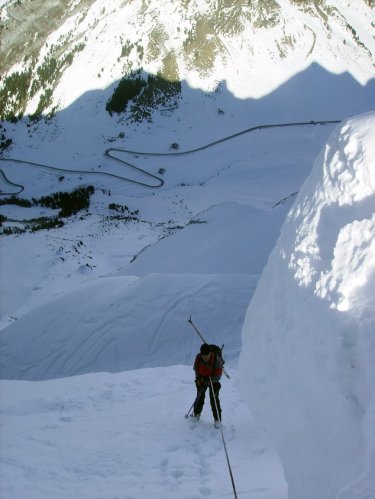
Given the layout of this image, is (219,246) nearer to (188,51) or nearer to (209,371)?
(209,371)

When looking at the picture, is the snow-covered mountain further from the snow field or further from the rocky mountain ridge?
the rocky mountain ridge

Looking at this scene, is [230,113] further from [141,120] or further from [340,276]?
[340,276]

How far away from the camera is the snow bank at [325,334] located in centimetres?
330

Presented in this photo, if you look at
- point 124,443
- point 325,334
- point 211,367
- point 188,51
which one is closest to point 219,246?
point 211,367

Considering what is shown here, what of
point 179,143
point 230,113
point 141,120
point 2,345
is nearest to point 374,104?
point 230,113

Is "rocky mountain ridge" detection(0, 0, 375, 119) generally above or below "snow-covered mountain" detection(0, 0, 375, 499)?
above

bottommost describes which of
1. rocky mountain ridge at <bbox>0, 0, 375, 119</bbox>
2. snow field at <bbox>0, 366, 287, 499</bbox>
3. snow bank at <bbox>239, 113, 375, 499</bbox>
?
snow field at <bbox>0, 366, 287, 499</bbox>

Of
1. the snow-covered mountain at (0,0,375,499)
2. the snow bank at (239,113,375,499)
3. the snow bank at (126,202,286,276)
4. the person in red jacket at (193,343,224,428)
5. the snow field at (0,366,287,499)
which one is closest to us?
the snow bank at (239,113,375,499)

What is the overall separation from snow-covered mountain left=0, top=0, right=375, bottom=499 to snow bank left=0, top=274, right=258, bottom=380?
5 centimetres

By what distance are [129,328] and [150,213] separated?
18144 millimetres

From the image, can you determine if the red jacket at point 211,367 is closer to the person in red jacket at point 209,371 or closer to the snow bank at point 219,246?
the person in red jacket at point 209,371

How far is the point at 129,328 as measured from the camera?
37.1ft

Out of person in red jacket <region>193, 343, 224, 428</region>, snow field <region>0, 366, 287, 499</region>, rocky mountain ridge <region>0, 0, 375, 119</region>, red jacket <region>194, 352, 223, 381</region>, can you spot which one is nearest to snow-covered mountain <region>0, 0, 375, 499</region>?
snow field <region>0, 366, 287, 499</region>

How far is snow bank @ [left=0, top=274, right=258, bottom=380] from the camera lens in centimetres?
1086
